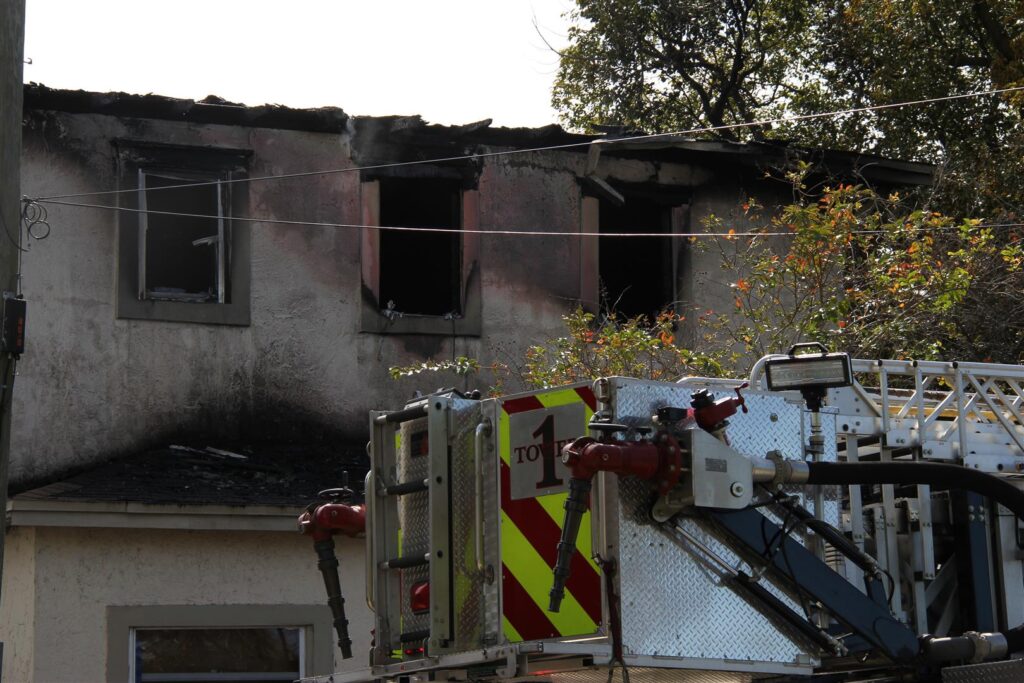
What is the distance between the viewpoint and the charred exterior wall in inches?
573

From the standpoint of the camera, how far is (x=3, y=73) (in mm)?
9008

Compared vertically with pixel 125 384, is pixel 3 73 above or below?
above

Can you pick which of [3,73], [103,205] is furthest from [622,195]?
[3,73]

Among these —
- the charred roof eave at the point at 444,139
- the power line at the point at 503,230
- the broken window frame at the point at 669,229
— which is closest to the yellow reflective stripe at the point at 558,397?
the power line at the point at 503,230

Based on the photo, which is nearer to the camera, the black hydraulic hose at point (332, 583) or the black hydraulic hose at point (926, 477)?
the black hydraulic hose at point (926, 477)

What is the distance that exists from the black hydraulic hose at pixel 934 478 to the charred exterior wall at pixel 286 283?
29.4ft

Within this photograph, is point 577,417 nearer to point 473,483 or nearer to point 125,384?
point 473,483

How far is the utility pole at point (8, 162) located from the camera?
350 inches

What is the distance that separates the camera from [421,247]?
1703 cm

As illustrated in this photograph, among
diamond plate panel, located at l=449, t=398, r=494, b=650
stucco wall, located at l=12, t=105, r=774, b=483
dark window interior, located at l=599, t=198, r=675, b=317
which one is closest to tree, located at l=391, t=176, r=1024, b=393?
stucco wall, located at l=12, t=105, r=774, b=483

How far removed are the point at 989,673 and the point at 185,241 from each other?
10370mm

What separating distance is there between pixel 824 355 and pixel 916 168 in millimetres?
Result: 11975

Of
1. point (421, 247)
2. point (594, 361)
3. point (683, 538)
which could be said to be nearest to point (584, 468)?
point (683, 538)

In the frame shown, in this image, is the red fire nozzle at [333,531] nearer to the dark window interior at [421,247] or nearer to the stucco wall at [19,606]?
the stucco wall at [19,606]
